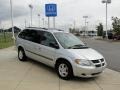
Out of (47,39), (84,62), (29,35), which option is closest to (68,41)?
(47,39)

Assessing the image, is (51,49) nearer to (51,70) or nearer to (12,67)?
(51,70)

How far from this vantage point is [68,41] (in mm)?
10609

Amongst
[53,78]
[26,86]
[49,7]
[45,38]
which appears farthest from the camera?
[49,7]

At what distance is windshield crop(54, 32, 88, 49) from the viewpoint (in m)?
10.1

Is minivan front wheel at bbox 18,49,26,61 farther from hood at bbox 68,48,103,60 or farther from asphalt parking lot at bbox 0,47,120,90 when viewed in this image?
hood at bbox 68,48,103,60

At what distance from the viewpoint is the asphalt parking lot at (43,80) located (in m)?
8.48

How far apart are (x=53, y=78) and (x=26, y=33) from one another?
4115 millimetres

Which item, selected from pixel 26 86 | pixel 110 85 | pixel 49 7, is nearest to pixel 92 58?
pixel 110 85

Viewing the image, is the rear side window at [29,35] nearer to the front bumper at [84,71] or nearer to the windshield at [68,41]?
the windshield at [68,41]

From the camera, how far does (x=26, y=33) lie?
13125 mm

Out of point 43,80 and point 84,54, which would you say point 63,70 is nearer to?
point 43,80

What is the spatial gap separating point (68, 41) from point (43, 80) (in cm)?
213

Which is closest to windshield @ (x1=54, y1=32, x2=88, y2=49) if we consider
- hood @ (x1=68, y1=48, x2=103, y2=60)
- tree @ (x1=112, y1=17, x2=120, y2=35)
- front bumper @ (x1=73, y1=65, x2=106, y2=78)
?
hood @ (x1=68, y1=48, x2=103, y2=60)

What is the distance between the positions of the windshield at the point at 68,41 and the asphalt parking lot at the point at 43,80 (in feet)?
4.19
